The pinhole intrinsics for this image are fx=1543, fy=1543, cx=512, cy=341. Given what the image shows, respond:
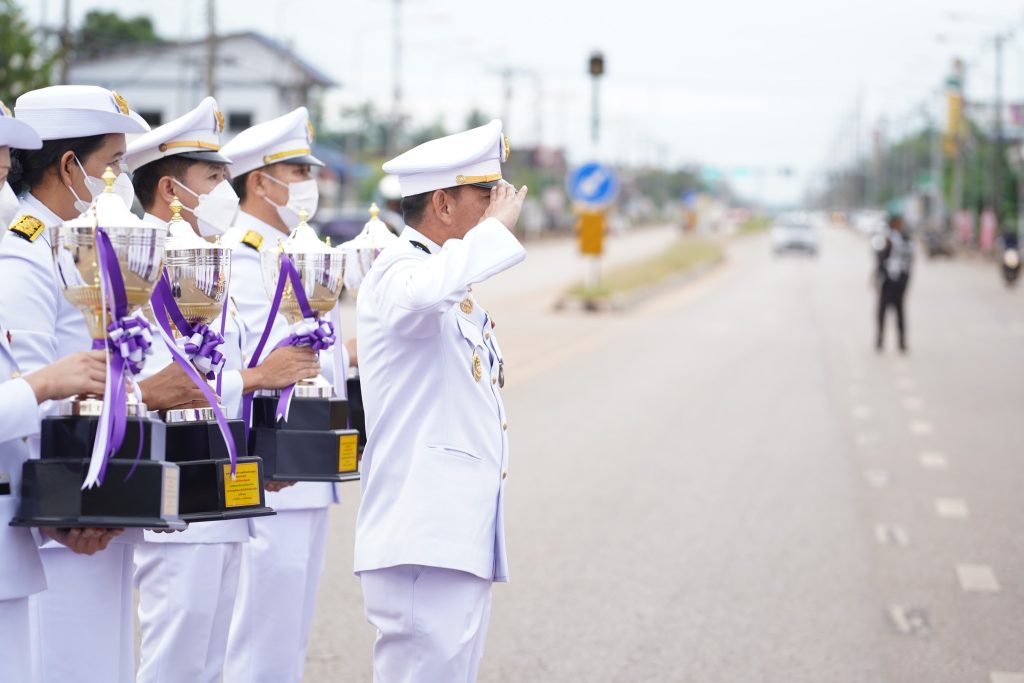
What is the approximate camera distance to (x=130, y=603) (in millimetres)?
3740

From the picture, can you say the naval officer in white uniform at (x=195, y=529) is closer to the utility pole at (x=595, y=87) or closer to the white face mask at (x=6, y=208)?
the white face mask at (x=6, y=208)

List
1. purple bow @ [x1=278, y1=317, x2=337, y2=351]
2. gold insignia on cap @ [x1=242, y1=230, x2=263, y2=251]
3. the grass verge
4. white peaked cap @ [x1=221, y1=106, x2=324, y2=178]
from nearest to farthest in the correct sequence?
purple bow @ [x1=278, y1=317, x2=337, y2=351], gold insignia on cap @ [x1=242, y1=230, x2=263, y2=251], white peaked cap @ [x1=221, y1=106, x2=324, y2=178], the grass verge

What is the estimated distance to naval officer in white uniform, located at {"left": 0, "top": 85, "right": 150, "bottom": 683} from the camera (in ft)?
11.5

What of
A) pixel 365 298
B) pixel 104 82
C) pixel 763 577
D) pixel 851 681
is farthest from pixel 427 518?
pixel 104 82

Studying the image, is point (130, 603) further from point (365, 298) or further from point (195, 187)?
point (195, 187)

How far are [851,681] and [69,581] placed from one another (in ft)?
11.0

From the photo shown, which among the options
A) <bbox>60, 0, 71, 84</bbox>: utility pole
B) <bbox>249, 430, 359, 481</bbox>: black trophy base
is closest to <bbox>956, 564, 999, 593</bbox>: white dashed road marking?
<bbox>249, 430, 359, 481</bbox>: black trophy base

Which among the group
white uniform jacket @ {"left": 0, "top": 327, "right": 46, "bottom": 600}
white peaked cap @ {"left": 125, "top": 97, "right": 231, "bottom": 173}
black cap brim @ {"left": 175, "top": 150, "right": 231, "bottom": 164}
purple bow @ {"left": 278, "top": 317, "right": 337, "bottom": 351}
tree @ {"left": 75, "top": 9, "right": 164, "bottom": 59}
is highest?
tree @ {"left": 75, "top": 9, "right": 164, "bottom": 59}

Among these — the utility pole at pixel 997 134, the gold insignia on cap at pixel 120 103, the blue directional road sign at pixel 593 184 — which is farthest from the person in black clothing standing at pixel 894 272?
the utility pole at pixel 997 134

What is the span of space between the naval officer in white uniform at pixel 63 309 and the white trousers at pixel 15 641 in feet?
0.60

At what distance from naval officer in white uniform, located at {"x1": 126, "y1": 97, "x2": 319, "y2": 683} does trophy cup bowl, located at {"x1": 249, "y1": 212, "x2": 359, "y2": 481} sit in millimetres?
133

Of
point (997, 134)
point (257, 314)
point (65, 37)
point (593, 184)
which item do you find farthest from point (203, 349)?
point (997, 134)

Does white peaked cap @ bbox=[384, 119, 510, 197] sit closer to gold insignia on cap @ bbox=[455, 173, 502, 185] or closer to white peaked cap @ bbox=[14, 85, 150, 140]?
gold insignia on cap @ bbox=[455, 173, 502, 185]

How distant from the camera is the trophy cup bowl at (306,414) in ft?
14.2
